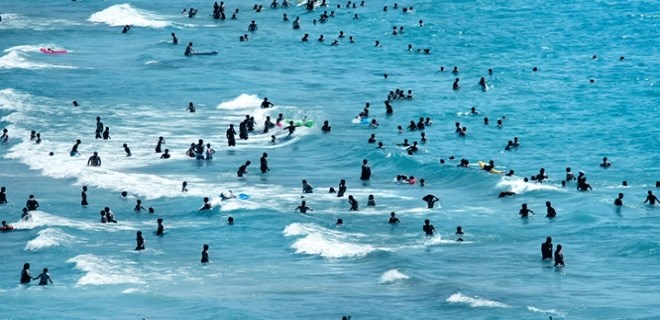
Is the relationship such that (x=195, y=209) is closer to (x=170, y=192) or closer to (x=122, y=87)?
(x=170, y=192)

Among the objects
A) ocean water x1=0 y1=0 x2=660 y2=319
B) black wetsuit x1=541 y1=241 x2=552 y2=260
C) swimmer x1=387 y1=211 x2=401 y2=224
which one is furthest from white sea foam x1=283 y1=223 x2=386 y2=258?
black wetsuit x1=541 y1=241 x2=552 y2=260

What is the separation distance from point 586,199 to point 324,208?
1111 centimetres

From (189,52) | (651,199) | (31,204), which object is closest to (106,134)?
(31,204)

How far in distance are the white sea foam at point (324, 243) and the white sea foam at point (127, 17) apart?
5287 centimetres

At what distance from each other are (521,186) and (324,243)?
40.6 ft

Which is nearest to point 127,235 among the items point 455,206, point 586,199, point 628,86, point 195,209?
point 195,209

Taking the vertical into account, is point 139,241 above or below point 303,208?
below

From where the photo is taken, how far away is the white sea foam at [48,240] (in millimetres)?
58812

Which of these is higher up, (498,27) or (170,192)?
(498,27)

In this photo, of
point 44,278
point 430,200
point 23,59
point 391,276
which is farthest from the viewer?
point 23,59

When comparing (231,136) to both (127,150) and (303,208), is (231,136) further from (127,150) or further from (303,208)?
Result: (303,208)

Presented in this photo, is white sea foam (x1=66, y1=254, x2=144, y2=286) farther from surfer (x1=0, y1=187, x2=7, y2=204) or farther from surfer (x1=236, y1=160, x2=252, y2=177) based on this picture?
surfer (x1=236, y1=160, x2=252, y2=177)

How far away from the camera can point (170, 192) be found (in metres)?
67.6

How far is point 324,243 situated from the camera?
58.4 metres
